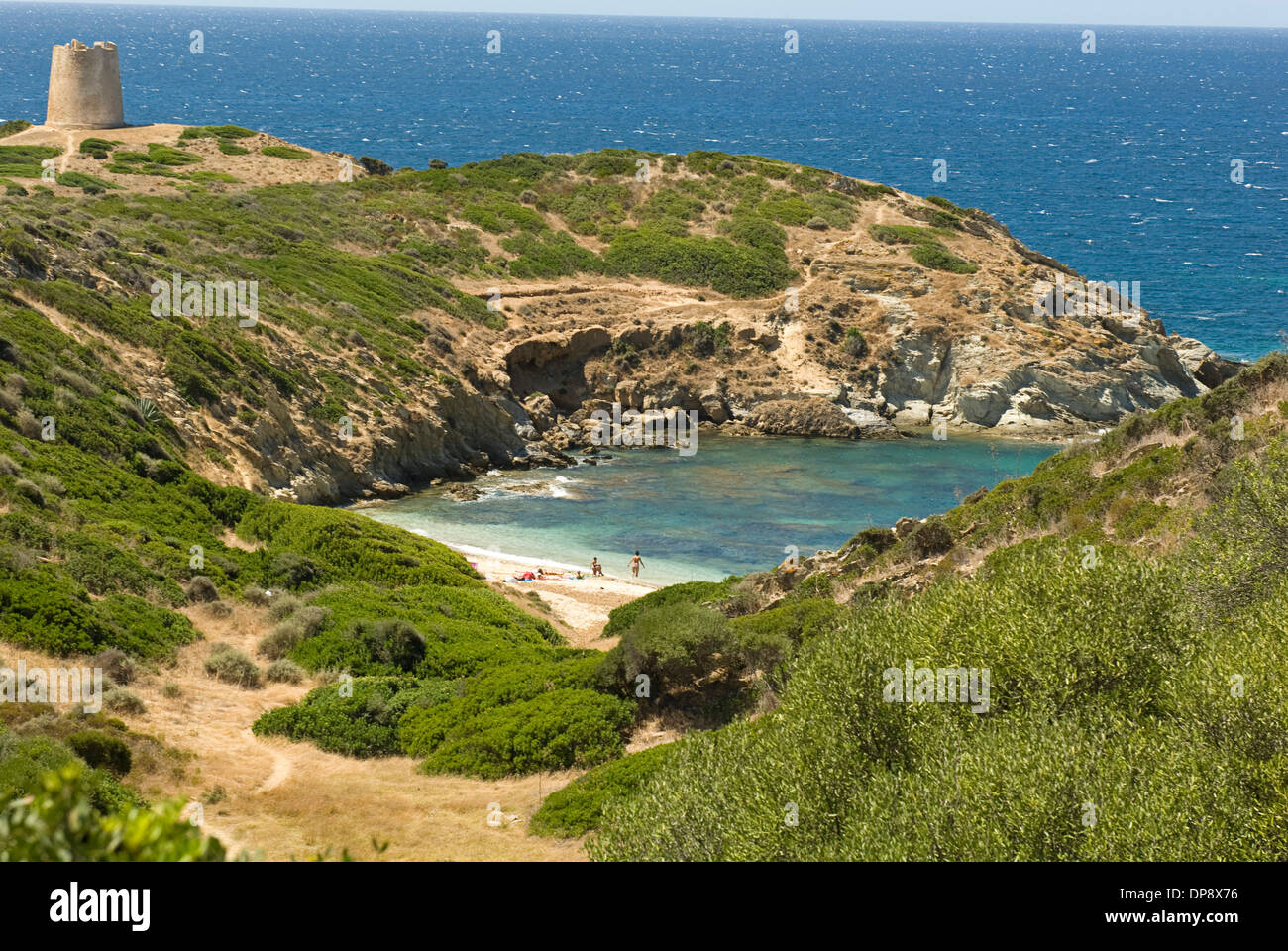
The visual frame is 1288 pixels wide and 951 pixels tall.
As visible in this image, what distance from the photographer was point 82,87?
85.2 meters

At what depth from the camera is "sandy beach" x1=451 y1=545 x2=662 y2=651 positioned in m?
36.0

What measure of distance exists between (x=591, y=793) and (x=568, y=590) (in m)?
20.9

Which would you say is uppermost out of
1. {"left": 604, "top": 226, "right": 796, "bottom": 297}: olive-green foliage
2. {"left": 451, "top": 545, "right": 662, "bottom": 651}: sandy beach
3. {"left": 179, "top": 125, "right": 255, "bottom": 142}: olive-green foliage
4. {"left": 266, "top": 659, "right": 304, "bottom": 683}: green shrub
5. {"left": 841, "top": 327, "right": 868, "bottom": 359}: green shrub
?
{"left": 179, "top": 125, "right": 255, "bottom": 142}: olive-green foliage

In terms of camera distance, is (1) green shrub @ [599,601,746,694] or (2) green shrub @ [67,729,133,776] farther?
(1) green shrub @ [599,601,746,694]

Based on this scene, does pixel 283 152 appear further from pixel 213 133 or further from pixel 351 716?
pixel 351 716

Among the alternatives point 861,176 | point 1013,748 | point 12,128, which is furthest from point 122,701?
point 861,176

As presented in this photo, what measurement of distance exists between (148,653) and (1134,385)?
52.8 meters

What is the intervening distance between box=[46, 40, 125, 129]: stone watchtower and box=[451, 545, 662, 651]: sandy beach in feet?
197

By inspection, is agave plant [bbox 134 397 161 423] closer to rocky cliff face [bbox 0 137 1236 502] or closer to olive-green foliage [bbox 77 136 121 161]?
rocky cliff face [bbox 0 137 1236 502]

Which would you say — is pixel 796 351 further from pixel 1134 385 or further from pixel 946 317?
pixel 1134 385

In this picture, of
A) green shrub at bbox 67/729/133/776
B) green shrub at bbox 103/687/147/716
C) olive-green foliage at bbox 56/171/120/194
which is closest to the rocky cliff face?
olive-green foliage at bbox 56/171/120/194

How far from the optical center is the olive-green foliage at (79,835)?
20.5 feet

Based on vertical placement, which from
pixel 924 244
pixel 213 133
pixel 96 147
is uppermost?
pixel 213 133

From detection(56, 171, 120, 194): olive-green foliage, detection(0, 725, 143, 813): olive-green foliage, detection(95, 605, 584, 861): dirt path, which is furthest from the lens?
detection(56, 171, 120, 194): olive-green foliage
